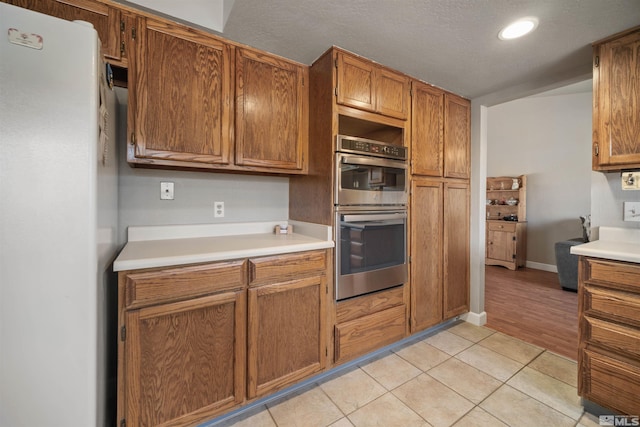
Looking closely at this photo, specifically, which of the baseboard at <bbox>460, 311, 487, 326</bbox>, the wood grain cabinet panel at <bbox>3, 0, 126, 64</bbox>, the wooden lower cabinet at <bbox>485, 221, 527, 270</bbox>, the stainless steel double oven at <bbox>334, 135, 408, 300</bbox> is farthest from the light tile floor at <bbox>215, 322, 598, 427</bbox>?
the wooden lower cabinet at <bbox>485, 221, 527, 270</bbox>

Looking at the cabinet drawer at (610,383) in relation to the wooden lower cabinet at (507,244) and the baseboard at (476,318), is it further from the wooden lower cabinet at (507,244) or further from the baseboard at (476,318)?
the wooden lower cabinet at (507,244)

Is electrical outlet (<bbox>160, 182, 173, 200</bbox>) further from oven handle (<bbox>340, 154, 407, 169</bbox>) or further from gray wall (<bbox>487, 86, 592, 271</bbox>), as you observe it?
gray wall (<bbox>487, 86, 592, 271</bbox>)

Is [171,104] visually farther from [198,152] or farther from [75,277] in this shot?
[75,277]

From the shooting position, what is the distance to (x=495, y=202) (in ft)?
16.8

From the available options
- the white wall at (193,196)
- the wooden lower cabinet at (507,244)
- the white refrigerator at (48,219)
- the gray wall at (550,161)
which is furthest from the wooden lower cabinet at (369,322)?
the gray wall at (550,161)

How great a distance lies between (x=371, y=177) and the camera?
6.16 ft

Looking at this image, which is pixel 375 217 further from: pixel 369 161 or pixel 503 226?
pixel 503 226

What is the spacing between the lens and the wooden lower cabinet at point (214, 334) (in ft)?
3.73

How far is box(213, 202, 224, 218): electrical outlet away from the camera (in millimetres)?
1851

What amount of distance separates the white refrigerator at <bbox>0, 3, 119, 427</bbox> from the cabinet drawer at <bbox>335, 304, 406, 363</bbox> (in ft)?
4.19

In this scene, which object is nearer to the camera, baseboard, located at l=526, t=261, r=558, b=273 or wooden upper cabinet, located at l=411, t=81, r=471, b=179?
wooden upper cabinet, located at l=411, t=81, r=471, b=179

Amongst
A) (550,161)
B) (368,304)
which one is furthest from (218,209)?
(550,161)

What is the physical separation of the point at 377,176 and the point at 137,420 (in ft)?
6.18

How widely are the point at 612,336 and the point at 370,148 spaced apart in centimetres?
168
